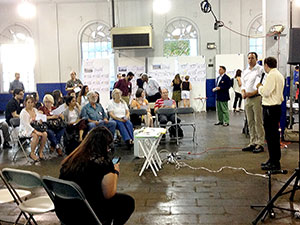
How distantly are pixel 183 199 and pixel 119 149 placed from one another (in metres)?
2.95

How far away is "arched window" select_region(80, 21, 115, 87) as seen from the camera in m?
14.0

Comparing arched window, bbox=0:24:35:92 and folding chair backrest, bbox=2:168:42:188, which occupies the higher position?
arched window, bbox=0:24:35:92

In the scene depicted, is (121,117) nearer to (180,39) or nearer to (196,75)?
(196,75)

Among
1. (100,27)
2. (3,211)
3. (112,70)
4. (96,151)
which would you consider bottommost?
(3,211)

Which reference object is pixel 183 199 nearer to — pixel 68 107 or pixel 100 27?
pixel 68 107

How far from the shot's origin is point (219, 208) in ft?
11.5

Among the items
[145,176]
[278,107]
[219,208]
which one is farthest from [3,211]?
[278,107]

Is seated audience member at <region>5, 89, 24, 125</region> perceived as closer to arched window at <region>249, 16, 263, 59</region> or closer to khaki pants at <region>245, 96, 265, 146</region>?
khaki pants at <region>245, 96, 265, 146</region>

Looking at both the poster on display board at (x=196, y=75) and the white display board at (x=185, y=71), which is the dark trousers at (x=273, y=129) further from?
the white display board at (x=185, y=71)

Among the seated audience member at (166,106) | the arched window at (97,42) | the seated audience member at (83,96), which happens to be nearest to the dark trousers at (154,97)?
the seated audience member at (166,106)

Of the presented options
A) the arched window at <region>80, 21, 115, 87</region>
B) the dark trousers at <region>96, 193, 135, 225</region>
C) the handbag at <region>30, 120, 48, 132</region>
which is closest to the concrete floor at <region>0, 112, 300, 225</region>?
the handbag at <region>30, 120, 48, 132</region>

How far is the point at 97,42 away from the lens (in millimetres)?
14156

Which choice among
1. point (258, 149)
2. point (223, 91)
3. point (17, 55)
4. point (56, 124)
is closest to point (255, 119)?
point (258, 149)

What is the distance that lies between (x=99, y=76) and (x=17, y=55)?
4065mm
